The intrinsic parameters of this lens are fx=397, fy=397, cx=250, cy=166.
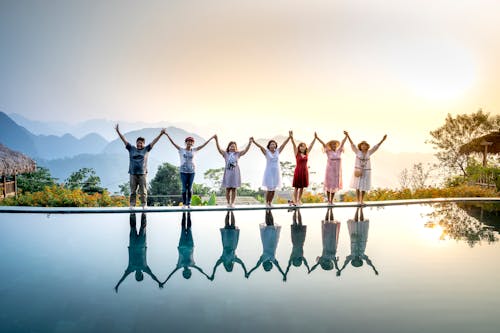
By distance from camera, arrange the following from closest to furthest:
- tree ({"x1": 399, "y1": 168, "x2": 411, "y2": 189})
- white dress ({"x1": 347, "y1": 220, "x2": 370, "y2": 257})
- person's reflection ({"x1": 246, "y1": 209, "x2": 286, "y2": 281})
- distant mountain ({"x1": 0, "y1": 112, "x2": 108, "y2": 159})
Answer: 1. person's reflection ({"x1": 246, "y1": 209, "x2": 286, "y2": 281})
2. white dress ({"x1": 347, "y1": 220, "x2": 370, "y2": 257})
3. tree ({"x1": 399, "y1": 168, "x2": 411, "y2": 189})
4. distant mountain ({"x1": 0, "y1": 112, "x2": 108, "y2": 159})

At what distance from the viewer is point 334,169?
8.72 m

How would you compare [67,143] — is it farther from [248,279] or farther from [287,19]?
[248,279]

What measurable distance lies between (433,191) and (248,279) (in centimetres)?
913

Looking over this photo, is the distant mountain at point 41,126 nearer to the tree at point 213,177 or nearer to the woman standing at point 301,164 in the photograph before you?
the tree at point 213,177

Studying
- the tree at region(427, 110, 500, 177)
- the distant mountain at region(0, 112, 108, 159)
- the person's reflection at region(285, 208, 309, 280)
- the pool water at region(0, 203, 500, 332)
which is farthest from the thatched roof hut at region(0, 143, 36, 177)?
the distant mountain at region(0, 112, 108, 159)

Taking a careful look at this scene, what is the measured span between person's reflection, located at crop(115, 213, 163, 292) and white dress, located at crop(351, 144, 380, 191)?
4.78 metres

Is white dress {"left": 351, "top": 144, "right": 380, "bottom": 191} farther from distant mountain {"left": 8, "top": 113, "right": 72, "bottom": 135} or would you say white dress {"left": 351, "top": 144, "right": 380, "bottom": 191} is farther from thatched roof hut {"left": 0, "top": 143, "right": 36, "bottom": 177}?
distant mountain {"left": 8, "top": 113, "right": 72, "bottom": 135}

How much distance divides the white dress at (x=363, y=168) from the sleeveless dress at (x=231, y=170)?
8.77ft

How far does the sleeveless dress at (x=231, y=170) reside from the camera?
8.16m

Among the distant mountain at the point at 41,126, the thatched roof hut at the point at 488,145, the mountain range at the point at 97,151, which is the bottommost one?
the thatched roof hut at the point at 488,145

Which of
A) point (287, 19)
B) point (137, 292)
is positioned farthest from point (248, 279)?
point (287, 19)

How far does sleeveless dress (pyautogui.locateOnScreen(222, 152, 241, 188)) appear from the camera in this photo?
816 centimetres

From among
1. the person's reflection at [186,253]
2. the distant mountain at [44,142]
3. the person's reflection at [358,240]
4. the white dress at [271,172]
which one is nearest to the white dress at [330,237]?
the person's reflection at [358,240]

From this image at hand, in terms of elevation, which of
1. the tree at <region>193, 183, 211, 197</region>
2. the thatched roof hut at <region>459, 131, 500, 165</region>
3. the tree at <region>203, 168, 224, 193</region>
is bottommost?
the tree at <region>193, 183, 211, 197</region>
